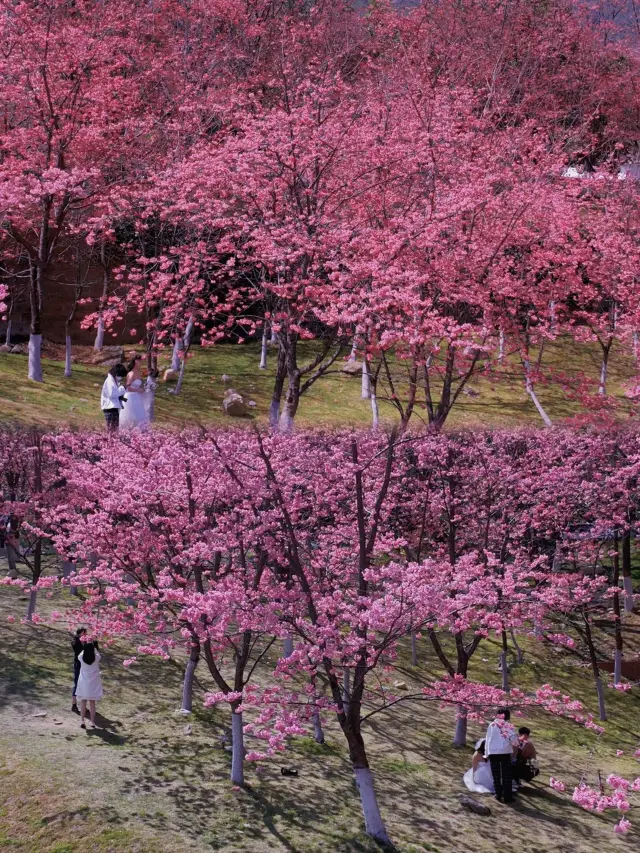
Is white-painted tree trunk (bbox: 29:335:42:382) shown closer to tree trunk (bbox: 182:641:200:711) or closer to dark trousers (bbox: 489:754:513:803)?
tree trunk (bbox: 182:641:200:711)

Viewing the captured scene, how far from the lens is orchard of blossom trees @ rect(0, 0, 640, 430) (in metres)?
18.6

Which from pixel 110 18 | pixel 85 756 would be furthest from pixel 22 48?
pixel 85 756

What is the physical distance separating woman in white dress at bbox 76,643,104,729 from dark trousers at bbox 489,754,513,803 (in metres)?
7.50

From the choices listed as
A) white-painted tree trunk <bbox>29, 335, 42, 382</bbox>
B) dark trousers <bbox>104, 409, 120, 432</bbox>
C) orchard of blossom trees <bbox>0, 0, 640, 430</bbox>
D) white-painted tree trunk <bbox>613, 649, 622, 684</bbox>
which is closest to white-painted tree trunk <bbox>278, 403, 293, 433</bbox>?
orchard of blossom trees <bbox>0, 0, 640, 430</bbox>

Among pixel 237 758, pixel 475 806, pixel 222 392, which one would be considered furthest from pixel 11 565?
pixel 475 806

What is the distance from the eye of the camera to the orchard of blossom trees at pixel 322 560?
12406 millimetres

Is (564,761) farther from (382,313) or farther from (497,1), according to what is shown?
(497,1)

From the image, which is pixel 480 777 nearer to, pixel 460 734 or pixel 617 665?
pixel 460 734

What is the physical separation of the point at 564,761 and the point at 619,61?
137ft

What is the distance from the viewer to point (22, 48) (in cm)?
2562

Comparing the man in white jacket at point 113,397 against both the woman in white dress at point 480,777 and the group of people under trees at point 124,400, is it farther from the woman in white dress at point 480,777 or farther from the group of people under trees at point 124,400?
the woman in white dress at point 480,777

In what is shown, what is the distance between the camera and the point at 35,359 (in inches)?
929

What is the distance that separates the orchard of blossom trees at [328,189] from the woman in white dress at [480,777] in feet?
24.2

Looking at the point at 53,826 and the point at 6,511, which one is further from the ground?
the point at 6,511
